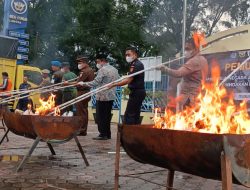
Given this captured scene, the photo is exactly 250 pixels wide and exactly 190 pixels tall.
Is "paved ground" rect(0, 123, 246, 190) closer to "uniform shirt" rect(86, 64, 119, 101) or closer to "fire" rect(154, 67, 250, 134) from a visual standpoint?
"fire" rect(154, 67, 250, 134)

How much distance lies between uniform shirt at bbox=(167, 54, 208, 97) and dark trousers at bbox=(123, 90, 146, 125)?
170cm

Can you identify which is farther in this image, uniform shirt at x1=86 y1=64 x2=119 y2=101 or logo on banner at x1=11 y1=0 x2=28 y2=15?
logo on banner at x1=11 y1=0 x2=28 y2=15

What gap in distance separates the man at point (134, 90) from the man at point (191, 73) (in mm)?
1641

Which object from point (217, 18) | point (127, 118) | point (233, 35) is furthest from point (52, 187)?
point (217, 18)

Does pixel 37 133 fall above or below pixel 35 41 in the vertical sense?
below

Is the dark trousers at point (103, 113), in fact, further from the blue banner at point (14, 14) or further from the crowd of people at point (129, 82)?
the blue banner at point (14, 14)

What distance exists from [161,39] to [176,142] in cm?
2667

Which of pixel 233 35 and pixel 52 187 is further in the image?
pixel 233 35

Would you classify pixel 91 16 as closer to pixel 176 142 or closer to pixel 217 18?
pixel 217 18

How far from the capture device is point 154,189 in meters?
4.74

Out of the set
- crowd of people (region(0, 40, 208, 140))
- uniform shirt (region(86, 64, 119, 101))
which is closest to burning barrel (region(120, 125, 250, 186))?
crowd of people (region(0, 40, 208, 140))

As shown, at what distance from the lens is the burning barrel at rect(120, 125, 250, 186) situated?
2945 millimetres

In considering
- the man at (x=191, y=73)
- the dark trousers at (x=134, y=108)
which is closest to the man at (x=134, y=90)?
the dark trousers at (x=134, y=108)

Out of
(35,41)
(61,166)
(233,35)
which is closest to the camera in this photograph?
(61,166)
